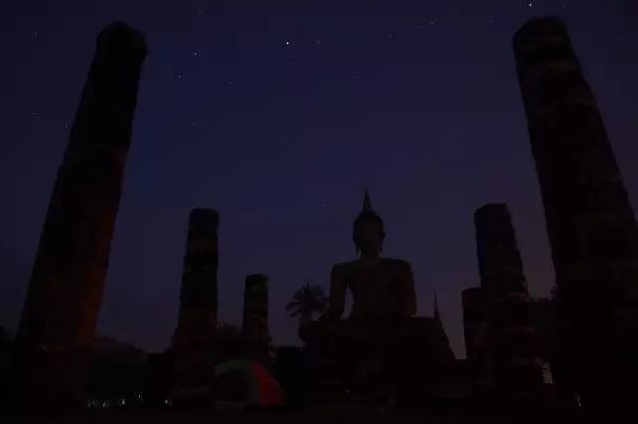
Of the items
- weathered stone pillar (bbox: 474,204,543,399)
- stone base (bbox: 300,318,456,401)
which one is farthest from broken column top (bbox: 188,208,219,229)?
weathered stone pillar (bbox: 474,204,543,399)

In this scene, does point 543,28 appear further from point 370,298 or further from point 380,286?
point 370,298

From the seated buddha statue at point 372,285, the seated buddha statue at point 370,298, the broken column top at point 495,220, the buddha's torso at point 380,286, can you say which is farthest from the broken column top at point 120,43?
the broken column top at point 495,220

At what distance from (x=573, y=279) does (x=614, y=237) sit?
51 cm

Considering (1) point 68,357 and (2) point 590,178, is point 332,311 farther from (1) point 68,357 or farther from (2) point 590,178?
(2) point 590,178

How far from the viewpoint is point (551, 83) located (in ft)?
17.2

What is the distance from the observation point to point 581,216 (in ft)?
15.1

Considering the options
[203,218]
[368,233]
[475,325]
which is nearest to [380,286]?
[368,233]

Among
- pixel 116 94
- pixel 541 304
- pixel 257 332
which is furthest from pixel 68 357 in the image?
pixel 541 304

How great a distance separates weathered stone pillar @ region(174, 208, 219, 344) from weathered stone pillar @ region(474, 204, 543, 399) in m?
5.96

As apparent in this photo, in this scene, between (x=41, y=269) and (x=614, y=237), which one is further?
(x=41, y=269)

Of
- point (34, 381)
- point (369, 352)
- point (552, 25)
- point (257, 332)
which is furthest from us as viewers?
point (257, 332)

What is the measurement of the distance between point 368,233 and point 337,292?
1.44 meters

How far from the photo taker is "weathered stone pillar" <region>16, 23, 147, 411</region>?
5.25 meters

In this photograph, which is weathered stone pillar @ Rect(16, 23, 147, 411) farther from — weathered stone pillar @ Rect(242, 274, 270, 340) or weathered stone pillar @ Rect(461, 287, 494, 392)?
weathered stone pillar @ Rect(242, 274, 270, 340)
